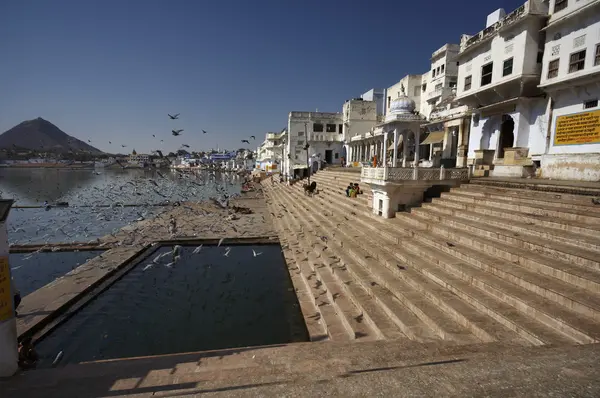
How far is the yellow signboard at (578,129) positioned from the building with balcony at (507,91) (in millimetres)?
928

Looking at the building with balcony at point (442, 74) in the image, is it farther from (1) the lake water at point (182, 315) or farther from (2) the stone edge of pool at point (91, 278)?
(1) the lake water at point (182, 315)

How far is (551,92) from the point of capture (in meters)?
13.4

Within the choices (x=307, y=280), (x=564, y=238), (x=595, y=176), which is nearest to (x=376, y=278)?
(x=307, y=280)

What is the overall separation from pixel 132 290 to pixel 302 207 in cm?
1251

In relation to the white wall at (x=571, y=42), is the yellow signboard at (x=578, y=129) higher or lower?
lower

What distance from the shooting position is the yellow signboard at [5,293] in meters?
4.60

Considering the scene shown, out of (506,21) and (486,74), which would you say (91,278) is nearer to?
(486,74)

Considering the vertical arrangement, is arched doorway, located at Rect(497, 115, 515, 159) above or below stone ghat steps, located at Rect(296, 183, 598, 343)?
above

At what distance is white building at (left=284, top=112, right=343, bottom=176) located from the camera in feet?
140

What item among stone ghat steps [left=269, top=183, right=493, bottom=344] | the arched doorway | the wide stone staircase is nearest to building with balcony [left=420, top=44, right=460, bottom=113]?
the arched doorway

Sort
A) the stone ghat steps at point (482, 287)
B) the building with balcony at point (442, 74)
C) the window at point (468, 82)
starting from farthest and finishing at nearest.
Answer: the building with balcony at point (442, 74) < the window at point (468, 82) < the stone ghat steps at point (482, 287)

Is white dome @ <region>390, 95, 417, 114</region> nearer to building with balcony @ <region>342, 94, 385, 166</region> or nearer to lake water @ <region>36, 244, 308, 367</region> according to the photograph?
lake water @ <region>36, 244, 308, 367</region>

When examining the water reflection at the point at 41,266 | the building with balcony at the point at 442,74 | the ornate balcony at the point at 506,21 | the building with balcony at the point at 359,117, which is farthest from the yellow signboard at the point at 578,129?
the building with balcony at the point at 359,117

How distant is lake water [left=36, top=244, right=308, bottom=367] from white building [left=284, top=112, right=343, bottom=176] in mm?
31053
